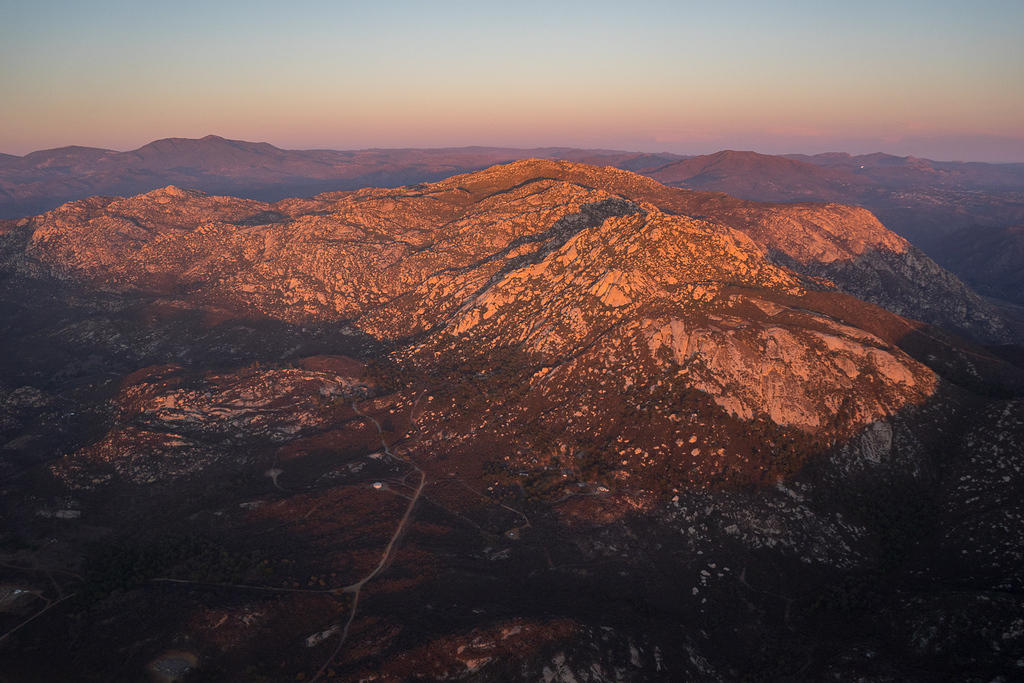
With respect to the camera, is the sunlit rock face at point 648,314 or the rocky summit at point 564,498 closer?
the rocky summit at point 564,498

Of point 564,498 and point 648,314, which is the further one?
point 648,314

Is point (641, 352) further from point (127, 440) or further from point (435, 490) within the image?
point (127, 440)

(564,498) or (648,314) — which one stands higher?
(648,314)

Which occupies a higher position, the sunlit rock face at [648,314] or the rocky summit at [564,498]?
the sunlit rock face at [648,314]

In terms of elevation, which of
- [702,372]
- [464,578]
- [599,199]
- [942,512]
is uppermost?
[599,199]

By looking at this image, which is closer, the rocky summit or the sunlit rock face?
the rocky summit

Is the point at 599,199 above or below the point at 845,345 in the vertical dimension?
above

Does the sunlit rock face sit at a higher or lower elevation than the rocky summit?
higher

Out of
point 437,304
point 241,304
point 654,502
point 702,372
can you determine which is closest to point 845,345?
point 702,372
